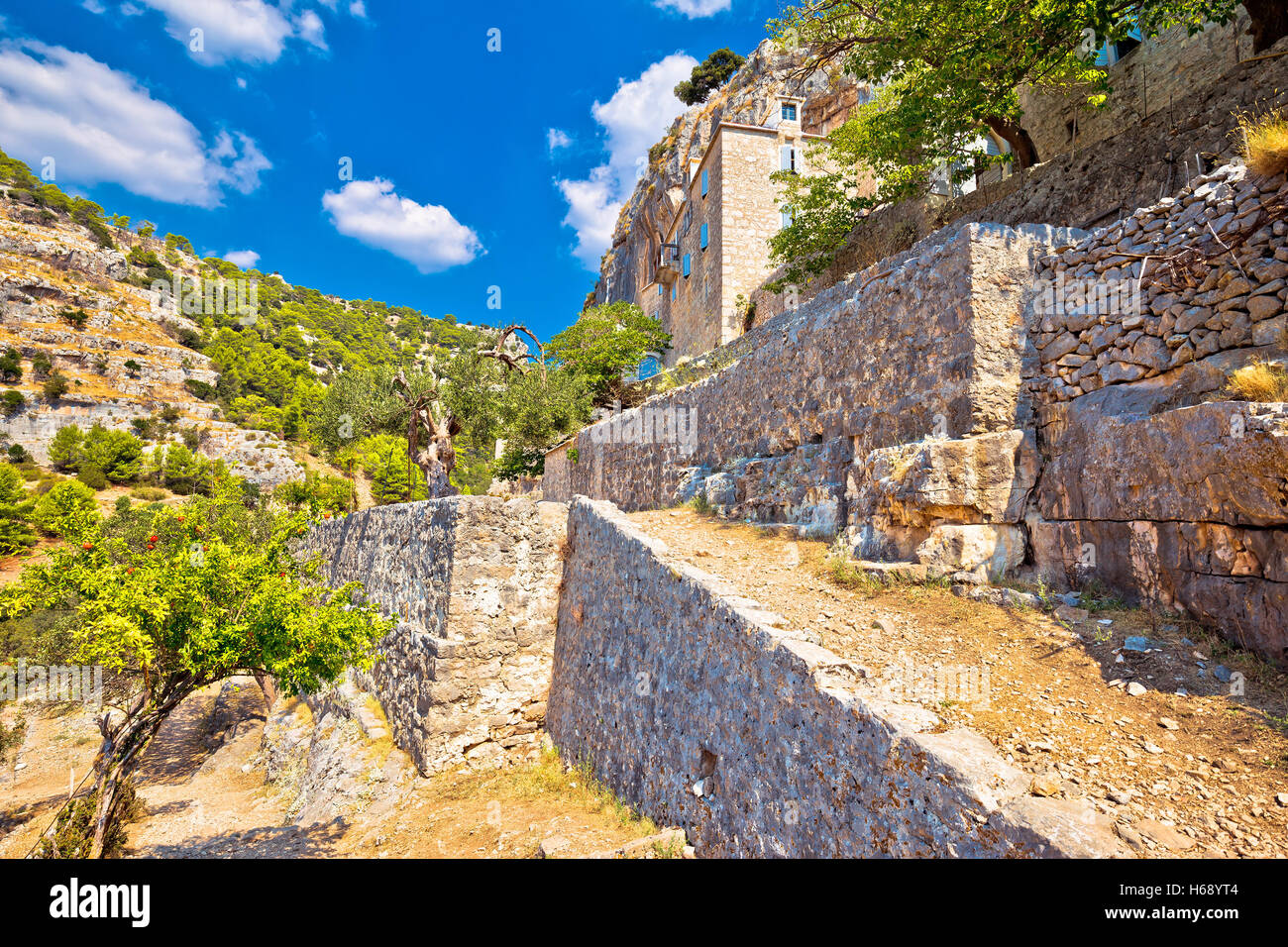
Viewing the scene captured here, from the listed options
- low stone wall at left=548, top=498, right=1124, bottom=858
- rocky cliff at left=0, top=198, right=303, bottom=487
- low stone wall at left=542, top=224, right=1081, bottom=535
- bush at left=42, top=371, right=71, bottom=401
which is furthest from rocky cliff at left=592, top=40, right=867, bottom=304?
bush at left=42, top=371, right=71, bottom=401

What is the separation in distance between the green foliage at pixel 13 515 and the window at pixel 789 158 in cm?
3953

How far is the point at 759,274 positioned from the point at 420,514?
71.6 feet

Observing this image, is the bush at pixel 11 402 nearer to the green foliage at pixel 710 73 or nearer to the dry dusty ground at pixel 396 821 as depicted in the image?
the dry dusty ground at pixel 396 821

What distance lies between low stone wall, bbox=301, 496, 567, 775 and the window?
24.5m

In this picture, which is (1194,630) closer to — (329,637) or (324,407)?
(329,637)

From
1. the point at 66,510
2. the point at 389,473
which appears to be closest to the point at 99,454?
the point at 66,510

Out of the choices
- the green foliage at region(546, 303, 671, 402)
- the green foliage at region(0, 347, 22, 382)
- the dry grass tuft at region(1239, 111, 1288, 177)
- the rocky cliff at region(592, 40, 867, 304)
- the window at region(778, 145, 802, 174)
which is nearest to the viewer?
the dry grass tuft at region(1239, 111, 1288, 177)

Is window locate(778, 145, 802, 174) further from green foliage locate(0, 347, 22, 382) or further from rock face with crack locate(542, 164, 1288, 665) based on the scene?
green foliage locate(0, 347, 22, 382)

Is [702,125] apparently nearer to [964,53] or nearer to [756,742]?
[964,53]

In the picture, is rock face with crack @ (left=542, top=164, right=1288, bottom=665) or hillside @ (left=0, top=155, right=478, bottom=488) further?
hillside @ (left=0, top=155, right=478, bottom=488)

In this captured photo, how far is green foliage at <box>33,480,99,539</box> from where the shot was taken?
581 cm

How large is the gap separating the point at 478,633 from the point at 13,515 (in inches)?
1419

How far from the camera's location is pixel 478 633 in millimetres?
7824

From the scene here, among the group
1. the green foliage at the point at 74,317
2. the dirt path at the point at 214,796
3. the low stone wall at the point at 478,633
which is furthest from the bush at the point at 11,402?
the low stone wall at the point at 478,633
